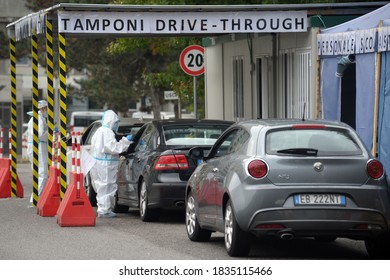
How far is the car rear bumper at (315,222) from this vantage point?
480 inches

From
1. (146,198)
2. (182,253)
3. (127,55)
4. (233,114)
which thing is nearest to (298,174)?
(182,253)

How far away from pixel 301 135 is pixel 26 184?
17.9 metres

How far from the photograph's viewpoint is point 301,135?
12719 mm

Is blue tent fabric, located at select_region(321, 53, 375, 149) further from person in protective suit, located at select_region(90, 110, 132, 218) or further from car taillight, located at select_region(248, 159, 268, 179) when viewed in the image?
car taillight, located at select_region(248, 159, 268, 179)

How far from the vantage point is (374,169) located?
12469mm

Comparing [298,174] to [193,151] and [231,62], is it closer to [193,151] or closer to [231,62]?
[193,151]

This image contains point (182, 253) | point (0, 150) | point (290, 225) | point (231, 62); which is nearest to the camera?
point (290, 225)

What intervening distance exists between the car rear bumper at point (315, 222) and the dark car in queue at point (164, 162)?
14.9ft

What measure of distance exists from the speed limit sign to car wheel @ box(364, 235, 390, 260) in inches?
564

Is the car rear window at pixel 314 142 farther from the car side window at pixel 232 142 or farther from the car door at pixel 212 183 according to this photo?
the car door at pixel 212 183

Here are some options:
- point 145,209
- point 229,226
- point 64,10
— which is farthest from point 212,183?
point 64,10

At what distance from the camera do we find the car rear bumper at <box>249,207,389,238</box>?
1219 cm

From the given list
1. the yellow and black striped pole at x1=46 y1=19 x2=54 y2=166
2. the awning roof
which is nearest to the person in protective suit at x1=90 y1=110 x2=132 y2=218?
the awning roof

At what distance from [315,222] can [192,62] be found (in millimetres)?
15342
